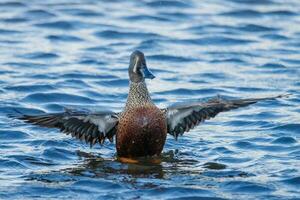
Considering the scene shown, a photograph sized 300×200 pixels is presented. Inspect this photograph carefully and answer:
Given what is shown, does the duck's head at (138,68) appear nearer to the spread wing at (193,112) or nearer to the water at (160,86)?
the spread wing at (193,112)

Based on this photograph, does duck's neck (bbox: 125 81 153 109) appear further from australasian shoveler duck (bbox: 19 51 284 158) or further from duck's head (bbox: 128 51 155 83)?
duck's head (bbox: 128 51 155 83)

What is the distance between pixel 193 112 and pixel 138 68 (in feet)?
2.85

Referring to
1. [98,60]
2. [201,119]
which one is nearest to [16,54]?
[98,60]

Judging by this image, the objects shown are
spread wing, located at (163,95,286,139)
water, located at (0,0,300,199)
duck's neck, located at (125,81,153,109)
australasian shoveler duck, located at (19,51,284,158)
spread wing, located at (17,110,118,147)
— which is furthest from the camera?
spread wing, located at (163,95,286,139)

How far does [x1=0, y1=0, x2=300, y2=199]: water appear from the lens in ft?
33.0

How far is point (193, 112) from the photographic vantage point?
37.2 feet

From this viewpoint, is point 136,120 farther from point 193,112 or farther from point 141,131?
point 193,112

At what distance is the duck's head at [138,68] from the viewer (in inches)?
432

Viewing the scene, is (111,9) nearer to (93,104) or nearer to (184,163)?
(93,104)

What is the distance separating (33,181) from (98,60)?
6.57m

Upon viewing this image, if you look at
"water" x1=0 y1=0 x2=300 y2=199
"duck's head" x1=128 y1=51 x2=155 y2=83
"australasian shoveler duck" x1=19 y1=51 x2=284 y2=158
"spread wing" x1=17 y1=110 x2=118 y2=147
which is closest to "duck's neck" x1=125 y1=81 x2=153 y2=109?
"australasian shoveler duck" x1=19 y1=51 x2=284 y2=158

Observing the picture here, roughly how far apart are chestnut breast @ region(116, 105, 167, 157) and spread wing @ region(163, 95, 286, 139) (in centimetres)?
34

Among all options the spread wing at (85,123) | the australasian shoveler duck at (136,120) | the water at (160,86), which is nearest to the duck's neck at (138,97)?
the australasian shoveler duck at (136,120)

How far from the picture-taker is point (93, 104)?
14.0 m
